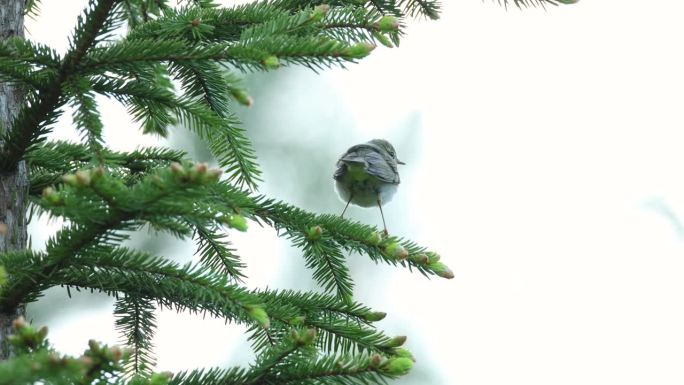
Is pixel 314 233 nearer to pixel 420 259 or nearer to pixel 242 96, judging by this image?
pixel 420 259

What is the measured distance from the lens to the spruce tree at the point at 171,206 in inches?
53.6

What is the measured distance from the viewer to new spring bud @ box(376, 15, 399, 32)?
191 cm

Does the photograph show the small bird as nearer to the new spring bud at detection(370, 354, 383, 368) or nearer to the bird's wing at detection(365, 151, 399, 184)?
the bird's wing at detection(365, 151, 399, 184)

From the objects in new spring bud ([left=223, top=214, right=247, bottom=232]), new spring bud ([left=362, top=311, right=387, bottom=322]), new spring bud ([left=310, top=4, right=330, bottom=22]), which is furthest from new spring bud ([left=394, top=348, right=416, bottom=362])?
new spring bud ([left=310, top=4, right=330, bottom=22])

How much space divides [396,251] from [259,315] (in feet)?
2.02

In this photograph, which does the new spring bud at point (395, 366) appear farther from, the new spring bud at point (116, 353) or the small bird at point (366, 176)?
the small bird at point (366, 176)

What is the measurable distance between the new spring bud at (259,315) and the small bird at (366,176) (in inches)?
78.9

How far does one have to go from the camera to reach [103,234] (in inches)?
58.7

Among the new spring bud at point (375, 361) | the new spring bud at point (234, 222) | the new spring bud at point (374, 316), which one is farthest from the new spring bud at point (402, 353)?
the new spring bud at point (234, 222)

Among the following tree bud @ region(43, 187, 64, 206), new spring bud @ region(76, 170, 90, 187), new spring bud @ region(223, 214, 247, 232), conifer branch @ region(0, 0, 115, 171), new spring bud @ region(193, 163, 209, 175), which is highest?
conifer branch @ region(0, 0, 115, 171)

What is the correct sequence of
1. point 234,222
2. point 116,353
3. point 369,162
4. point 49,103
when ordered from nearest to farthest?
point 116,353, point 234,222, point 49,103, point 369,162

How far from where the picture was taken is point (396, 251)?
7.02ft

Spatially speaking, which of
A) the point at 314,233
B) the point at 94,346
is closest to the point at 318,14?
the point at 314,233

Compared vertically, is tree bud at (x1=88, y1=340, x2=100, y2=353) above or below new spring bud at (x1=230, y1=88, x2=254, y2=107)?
below
